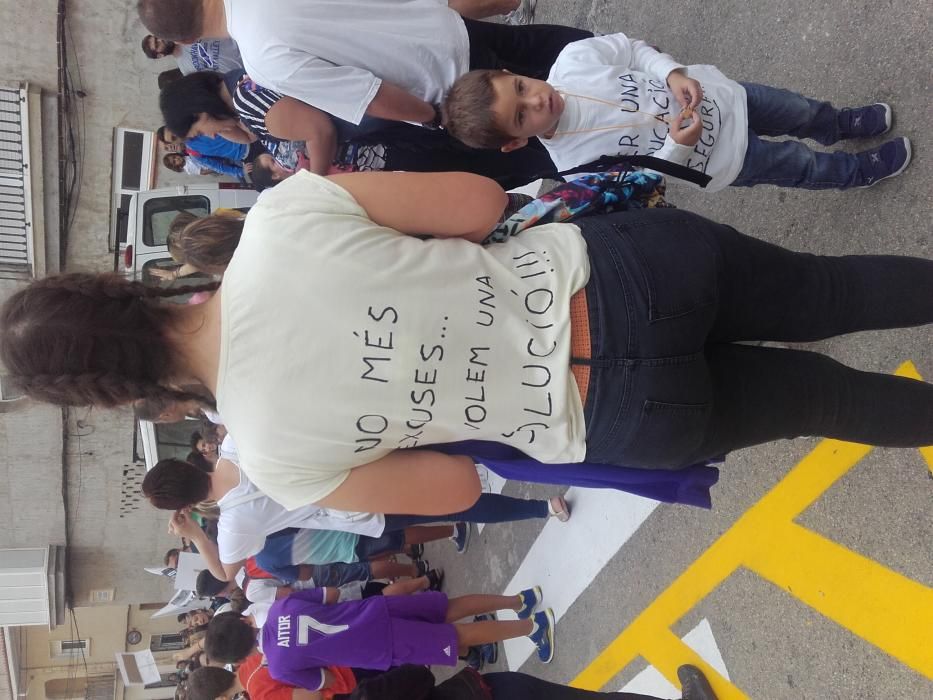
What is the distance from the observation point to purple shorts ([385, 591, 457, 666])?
3.59m

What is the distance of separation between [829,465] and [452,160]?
2091 millimetres

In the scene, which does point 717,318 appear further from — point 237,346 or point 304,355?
point 237,346

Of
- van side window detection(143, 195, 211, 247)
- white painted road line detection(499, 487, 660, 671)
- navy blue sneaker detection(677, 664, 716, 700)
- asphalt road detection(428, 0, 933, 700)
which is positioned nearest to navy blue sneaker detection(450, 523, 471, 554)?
white painted road line detection(499, 487, 660, 671)

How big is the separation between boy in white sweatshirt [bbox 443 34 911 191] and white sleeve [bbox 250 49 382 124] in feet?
1.06

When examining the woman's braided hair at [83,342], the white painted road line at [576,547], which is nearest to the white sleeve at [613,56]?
the woman's braided hair at [83,342]

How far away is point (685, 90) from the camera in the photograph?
2.28 metres

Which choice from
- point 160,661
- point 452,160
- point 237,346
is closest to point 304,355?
point 237,346

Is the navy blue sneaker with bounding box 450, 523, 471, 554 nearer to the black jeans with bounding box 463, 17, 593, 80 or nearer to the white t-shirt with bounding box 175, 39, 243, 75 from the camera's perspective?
the black jeans with bounding box 463, 17, 593, 80

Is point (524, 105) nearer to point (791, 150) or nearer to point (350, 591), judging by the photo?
point (791, 150)

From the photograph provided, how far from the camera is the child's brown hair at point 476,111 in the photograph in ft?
7.52

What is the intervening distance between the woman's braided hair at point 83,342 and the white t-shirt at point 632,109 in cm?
158

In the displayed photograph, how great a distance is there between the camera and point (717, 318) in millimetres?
1686

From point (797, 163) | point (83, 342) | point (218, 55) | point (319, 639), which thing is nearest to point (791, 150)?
point (797, 163)

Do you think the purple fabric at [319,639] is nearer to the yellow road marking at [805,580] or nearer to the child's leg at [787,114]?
the yellow road marking at [805,580]
